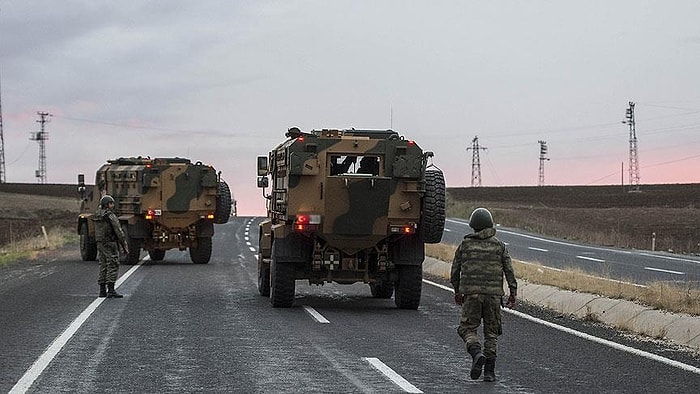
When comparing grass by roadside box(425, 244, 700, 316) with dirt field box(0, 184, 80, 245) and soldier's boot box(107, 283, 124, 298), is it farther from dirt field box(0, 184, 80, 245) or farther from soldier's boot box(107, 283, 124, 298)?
dirt field box(0, 184, 80, 245)

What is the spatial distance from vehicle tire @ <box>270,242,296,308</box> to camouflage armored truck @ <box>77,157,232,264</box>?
1230 centimetres

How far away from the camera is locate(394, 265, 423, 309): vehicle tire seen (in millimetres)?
17422

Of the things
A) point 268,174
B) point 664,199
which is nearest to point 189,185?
point 268,174

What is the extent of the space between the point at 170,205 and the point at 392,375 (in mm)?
19658

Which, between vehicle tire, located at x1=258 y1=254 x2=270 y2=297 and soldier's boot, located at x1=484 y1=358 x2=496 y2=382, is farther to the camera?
vehicle tire, located at x1=258 y1=254 x2=270 y2=297

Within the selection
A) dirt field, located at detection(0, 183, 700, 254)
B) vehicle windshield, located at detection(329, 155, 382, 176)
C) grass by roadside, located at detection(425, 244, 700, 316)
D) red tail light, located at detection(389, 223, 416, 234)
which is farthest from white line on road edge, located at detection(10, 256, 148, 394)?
dirt field, located at detection(0, 183, 700, 254)

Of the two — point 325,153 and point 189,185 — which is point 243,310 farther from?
point 189,185

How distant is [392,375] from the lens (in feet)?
34.2

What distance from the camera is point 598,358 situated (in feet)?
38.3

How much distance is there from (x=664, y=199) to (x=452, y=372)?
81446mm

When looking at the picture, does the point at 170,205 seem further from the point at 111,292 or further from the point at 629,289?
the point at 629,289

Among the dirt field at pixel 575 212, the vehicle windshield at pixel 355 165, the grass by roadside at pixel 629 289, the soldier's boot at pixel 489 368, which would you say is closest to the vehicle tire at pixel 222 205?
the grass by roadside at pixel 629 289

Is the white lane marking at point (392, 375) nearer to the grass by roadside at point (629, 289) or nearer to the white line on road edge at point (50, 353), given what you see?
the white line on road edge at point (50, 353)

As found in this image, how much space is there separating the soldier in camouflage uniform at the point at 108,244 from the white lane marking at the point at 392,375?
8.51 meters
